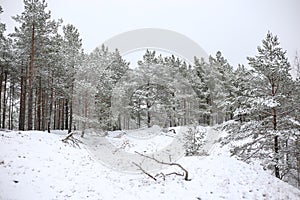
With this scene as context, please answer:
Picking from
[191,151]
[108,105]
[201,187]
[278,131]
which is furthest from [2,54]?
[278,131]

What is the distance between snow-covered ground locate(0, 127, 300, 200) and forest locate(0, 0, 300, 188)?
7.73 ft

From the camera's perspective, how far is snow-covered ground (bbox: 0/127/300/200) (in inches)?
324

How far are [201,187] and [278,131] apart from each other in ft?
19.9

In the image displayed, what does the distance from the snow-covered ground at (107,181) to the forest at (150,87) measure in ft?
7.73

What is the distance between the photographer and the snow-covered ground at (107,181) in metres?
8.22

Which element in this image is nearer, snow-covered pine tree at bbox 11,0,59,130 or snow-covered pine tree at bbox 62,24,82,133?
snow-covered pine tree at bbox 11,0,59,130

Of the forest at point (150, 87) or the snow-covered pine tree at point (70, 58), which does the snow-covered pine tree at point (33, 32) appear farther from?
the snow-covered pine tree at point (70, 58)

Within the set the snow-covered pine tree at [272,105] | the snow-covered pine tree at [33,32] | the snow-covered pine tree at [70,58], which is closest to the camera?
the snow-covered pine tree at [272,105]

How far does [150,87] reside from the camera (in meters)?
30.7

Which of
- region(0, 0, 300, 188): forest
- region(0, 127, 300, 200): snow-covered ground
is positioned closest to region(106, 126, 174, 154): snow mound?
region(0, 0, 300, 188): forest

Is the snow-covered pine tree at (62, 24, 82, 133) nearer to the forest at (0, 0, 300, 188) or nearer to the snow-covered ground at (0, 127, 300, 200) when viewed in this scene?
the forest at (0, 0, 300, 188)

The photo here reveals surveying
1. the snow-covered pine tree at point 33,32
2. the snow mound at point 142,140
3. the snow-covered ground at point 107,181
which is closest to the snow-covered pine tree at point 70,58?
the snow-covered pine tree at point 33,32

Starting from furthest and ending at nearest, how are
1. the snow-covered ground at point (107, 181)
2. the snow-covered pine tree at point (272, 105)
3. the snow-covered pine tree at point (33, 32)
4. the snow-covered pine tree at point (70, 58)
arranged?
1. the snow-covered pine tree at point (70, 58)
2. the snow-covered pine tree at point (33, 32)
3. the snow-covered pine tree at point (272, 105)
4. the snow-covered ground at point (107, 181)

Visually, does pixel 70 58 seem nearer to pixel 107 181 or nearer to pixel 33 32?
pixel 33 32
